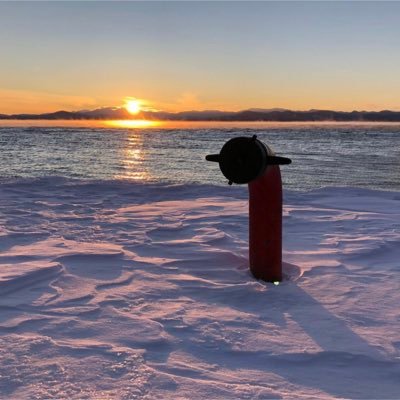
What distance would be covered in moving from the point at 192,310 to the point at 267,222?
840mm

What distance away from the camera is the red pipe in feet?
10.4

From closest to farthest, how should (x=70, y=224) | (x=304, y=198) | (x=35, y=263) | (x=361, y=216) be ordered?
(x=35, y=263)
(x=70, y=224)
(x=361, y=216)
(x=304, y=198)

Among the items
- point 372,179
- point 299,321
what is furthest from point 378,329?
point 372,179

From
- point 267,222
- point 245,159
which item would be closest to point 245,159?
point 245,159

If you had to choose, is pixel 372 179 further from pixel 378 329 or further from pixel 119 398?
pixel 119 398

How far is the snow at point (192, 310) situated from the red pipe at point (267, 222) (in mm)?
128

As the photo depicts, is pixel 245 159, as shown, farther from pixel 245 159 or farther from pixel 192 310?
pixel 192 310

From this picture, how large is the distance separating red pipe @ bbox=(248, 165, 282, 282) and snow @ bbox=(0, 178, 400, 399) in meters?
0.13

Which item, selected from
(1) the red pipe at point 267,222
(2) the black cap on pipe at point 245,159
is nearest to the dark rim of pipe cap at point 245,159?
(2) the black cap on pipe at point 245,159

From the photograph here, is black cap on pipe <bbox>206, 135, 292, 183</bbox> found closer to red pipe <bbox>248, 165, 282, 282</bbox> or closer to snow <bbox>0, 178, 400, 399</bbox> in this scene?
red pipe <bbox>248, 165, 282, 282</bbox>

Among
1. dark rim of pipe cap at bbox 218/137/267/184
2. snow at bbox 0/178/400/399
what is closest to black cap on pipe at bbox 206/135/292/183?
dark rim of pipe cap at bbox 218/137/267/184

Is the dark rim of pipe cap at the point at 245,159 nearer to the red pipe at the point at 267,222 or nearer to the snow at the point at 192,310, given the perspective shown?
the red pipe at the point at 267,222

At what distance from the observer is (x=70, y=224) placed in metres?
4.98

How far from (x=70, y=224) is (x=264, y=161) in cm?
277
